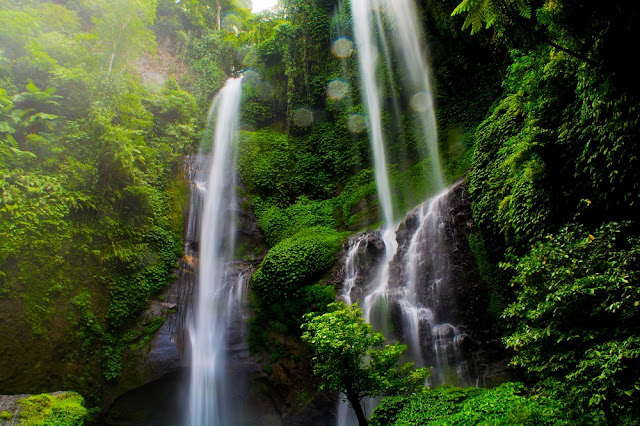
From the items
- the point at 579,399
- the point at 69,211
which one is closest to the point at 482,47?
the point at 579,399


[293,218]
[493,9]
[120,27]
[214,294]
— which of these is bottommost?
[214,294]

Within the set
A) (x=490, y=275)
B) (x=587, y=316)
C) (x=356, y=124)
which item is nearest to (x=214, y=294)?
(x=490, y=275)

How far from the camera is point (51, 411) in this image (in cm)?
799

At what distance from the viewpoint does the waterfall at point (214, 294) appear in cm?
1093

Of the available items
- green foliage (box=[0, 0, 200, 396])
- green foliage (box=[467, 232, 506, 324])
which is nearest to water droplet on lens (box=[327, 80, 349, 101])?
green foliage (box=[0, 0, 200, 396])

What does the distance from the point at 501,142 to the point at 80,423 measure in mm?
12757

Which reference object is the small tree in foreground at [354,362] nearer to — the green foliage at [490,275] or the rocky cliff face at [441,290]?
the rocky cliff face at [441,290]

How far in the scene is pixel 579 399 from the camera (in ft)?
12.9

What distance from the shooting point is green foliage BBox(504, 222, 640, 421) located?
12.0 ft

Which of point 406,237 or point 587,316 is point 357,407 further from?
point 406,237

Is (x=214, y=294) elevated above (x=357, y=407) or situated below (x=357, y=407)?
above

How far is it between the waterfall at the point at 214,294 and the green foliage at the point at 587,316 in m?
9.40

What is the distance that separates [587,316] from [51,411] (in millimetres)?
11006

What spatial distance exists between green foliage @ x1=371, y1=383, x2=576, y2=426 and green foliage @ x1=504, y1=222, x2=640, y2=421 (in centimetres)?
36
